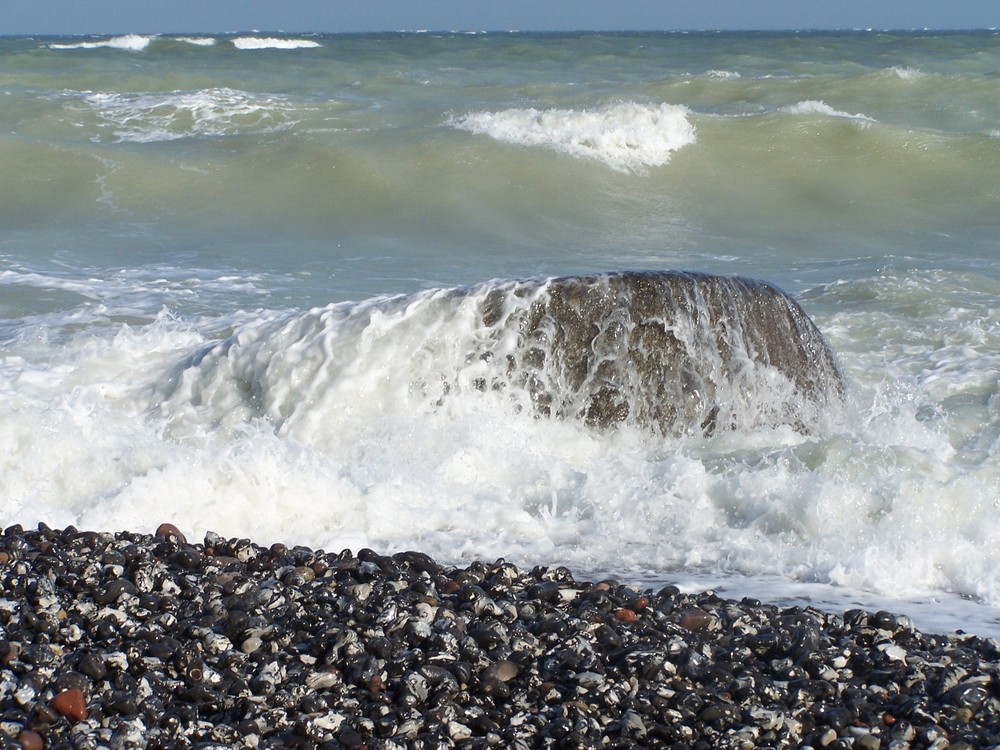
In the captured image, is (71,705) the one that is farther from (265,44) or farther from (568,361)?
(265,44)

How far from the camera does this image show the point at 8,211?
13305 mm

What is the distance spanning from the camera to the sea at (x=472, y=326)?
5434 mm

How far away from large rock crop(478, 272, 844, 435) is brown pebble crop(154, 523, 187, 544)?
2141mm

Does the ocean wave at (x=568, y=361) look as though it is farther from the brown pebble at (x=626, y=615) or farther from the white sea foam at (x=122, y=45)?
the white sea foam at (x=122, y=45)

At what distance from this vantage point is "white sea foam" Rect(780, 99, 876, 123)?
19359 millimetres

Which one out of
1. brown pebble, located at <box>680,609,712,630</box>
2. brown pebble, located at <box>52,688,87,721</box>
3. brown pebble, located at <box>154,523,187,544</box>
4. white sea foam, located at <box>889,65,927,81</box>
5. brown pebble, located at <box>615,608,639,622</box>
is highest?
white sea foam, located at <box>889,65,927,81</box>

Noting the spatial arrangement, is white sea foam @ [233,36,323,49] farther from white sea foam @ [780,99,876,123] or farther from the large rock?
the large rock

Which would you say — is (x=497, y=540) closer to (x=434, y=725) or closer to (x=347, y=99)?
(x=434, y=725)

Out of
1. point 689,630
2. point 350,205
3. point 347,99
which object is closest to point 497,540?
point 689,630

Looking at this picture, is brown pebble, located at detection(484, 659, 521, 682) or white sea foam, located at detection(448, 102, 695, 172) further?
white sea foam, located at detection(448, 102, 695, 172)

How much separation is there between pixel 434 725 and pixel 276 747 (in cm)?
46

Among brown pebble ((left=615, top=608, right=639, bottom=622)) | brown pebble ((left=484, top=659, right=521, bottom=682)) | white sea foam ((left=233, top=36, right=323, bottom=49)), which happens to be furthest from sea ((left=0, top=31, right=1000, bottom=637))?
white sea foam ((left=233, top=36, right=323, bottom=49))

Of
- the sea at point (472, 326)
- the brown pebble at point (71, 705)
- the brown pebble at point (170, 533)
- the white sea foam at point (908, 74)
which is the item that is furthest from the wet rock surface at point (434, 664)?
the white sea foam at point (908, 74)

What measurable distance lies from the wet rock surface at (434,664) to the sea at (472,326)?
0.77 m
